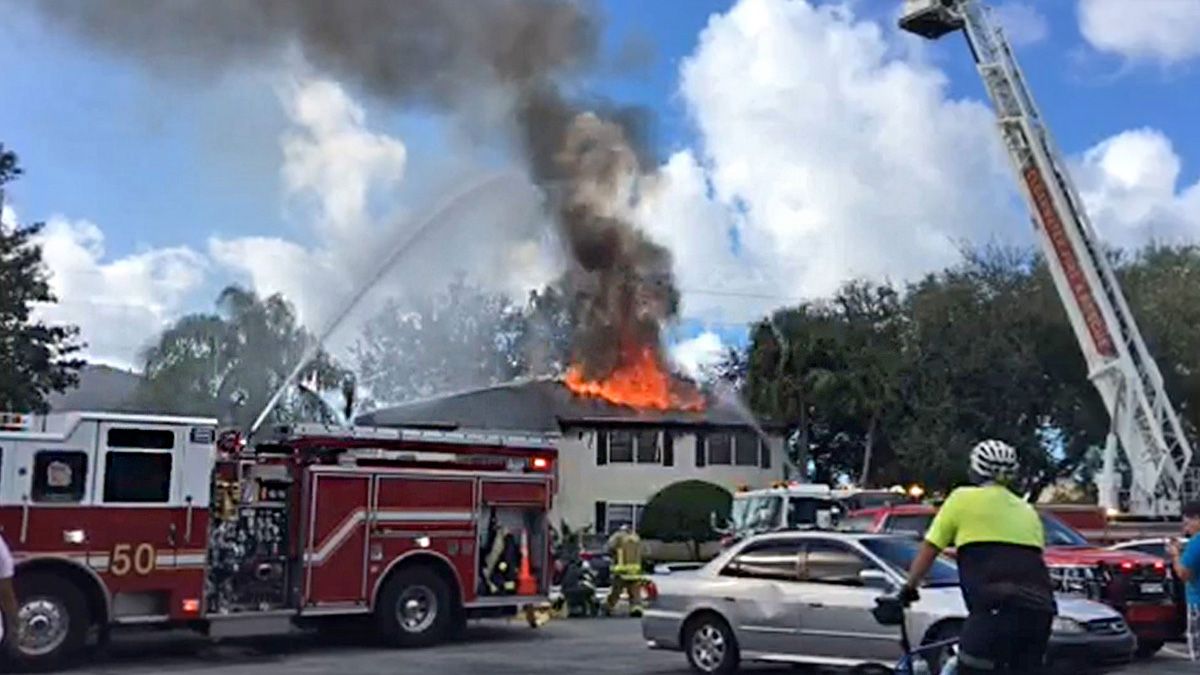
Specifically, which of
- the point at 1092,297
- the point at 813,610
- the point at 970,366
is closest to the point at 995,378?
the point at 970,366

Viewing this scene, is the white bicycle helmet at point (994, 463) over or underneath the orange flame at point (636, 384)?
underneath

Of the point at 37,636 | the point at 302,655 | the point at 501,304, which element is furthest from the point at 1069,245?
the point at 501,304

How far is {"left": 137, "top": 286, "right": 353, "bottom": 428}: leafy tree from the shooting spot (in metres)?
53.1

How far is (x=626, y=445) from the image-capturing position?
44.9 m

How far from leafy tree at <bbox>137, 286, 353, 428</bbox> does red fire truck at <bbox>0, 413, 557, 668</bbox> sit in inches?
1427

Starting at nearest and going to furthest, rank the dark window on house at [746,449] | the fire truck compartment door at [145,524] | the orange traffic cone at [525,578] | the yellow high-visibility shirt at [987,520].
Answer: the yellow high-visibility shirt at [987,520] < the fire truck compartment door at [145,524] < the orange traffic cone at [525,578] < the dark window on house at [746,449]

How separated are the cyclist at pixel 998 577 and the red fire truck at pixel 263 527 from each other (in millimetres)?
9616

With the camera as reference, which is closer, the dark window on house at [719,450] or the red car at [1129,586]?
the red car at [1129,586]

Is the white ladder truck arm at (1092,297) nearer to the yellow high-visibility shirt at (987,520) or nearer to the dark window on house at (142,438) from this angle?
the dark window on house at (142,438)

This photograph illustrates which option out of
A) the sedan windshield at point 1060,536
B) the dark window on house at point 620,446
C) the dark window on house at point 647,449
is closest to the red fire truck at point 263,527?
the sedan windshield at point 1060,536

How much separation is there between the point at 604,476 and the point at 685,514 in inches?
271

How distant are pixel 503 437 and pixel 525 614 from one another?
3.22 meters

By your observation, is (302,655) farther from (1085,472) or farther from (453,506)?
(1085,472)

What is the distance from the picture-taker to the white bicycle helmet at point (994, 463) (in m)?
5.81
